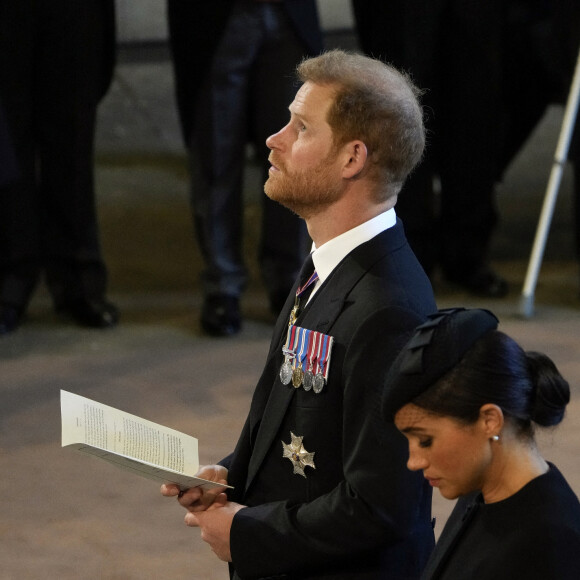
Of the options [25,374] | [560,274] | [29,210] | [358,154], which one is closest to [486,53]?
[560,274]

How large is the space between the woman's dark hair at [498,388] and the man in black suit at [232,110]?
330 cm

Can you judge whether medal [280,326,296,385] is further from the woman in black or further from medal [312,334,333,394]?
the woman in black

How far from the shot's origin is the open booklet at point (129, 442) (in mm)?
2104

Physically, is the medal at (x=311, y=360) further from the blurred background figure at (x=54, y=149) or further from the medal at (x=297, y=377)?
the blurred background figure at (x=54, y=149)

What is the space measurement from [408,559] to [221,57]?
3.26 m

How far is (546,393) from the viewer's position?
176 centimetres

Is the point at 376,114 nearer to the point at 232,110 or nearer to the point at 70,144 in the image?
the point at 232,110

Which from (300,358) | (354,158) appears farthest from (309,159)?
(300,358)

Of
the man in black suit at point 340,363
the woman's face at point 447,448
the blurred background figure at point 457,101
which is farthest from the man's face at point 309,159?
the blurred background figure at point 457,101

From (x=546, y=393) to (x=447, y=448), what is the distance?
168 millimetres

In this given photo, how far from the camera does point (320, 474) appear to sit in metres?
2.10

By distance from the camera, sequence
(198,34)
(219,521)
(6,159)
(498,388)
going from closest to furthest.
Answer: (498,388) < (219,521) < (6,159) < (198,34)

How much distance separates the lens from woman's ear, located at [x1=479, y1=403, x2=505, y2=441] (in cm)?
173

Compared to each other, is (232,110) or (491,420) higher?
(491,420)
